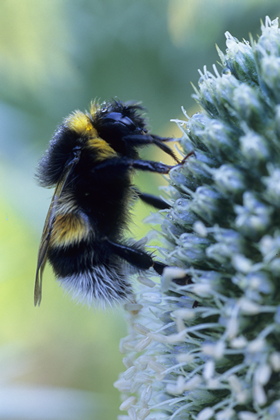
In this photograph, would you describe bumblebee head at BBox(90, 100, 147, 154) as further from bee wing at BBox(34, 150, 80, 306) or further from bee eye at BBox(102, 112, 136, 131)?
bee wing at BBox(34, 150, 80, 306)

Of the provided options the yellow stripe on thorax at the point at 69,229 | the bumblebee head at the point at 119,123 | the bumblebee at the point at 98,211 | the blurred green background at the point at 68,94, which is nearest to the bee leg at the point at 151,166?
the bumblebee at the point at 98,211

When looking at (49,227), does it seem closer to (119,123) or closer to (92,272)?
(92,272)

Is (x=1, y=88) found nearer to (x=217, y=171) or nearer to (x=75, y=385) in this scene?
(x=75, y=385)

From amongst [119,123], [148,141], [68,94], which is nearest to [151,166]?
[148,141]

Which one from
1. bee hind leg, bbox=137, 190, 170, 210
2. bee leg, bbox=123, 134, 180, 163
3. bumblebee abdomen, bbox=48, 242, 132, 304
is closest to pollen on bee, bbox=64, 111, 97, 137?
bee leg, bbox=123, 134, 180, 163

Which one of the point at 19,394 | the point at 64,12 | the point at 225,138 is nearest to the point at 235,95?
the point at 225,138

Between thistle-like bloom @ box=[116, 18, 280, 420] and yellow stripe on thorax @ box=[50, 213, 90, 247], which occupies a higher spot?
yellow stripe on thorax @ box=[50, 213, 90, 247]
